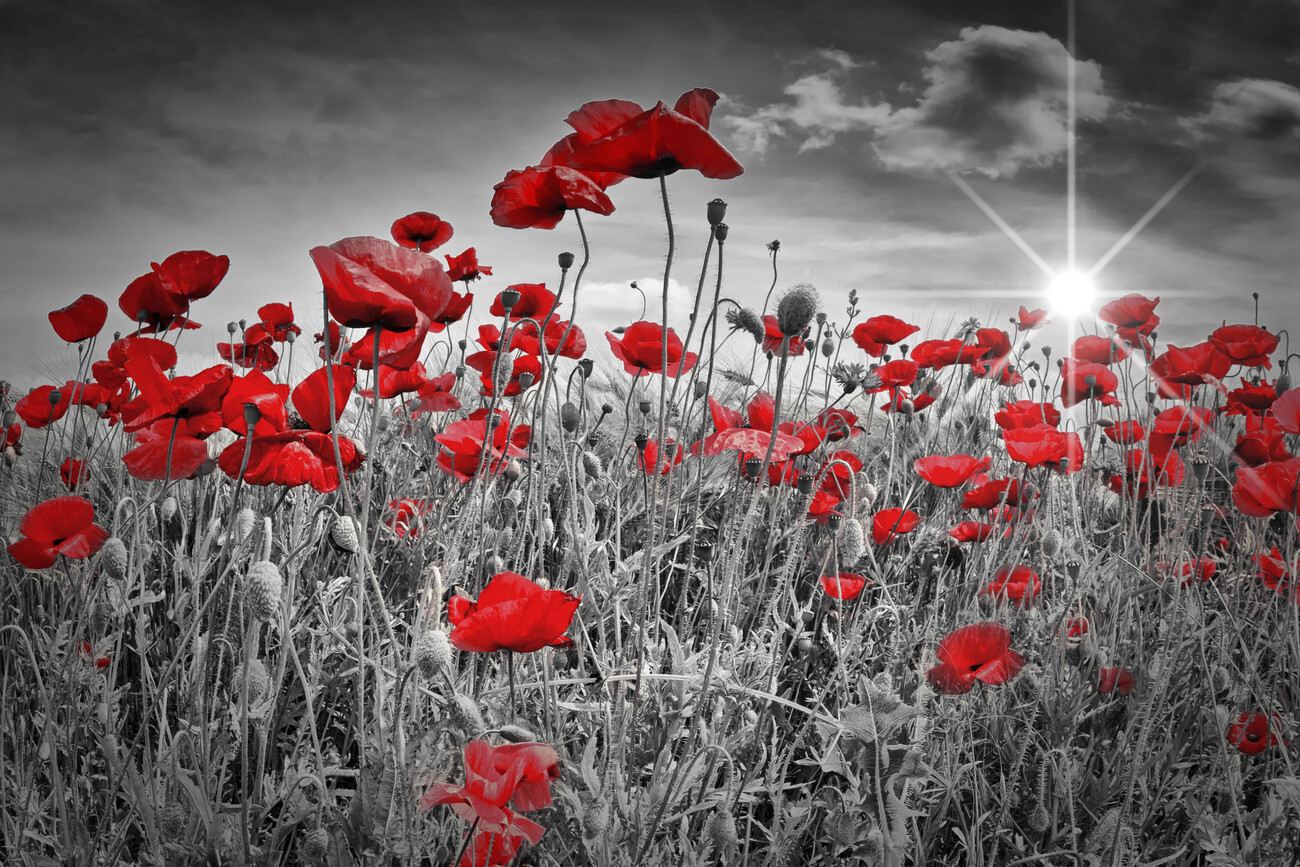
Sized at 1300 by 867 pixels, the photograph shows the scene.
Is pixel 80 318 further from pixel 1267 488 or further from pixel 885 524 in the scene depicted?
pixel 1267 488

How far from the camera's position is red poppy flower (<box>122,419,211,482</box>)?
129cm

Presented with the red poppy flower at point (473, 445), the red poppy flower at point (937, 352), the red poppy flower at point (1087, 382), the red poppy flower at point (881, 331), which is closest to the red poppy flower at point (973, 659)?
the red poppy flower at point (473, 445)

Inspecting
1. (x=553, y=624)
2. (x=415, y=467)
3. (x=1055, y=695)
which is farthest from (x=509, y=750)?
(x=415, y=467)

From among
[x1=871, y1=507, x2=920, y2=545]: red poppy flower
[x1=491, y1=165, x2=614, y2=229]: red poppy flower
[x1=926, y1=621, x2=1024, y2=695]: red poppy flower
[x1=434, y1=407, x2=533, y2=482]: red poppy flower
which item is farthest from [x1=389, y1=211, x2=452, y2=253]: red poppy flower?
[x1=926, y1=621, x2=1024, y2=695]: red poppy flower

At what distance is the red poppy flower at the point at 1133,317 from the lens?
2666 millimetres

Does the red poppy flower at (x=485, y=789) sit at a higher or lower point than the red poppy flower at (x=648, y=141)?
lower

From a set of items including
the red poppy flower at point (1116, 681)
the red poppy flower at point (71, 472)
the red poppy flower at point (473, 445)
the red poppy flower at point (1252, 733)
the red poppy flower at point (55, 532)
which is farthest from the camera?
the red poppy flower at point (71, 472)

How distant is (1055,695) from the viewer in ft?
5.31

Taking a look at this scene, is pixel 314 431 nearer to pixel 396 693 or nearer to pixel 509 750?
pixel 396 693

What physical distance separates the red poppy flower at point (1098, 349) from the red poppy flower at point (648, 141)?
2206 millimetres

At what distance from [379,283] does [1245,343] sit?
2511 mm

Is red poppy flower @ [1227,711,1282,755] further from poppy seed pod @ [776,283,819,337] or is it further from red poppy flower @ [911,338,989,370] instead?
red poppy flower @ [911,338,989,370]

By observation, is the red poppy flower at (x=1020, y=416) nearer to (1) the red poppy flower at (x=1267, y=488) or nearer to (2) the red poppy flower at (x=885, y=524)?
(2) the red poppy flower at (x=885, y=524)

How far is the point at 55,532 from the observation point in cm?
136
